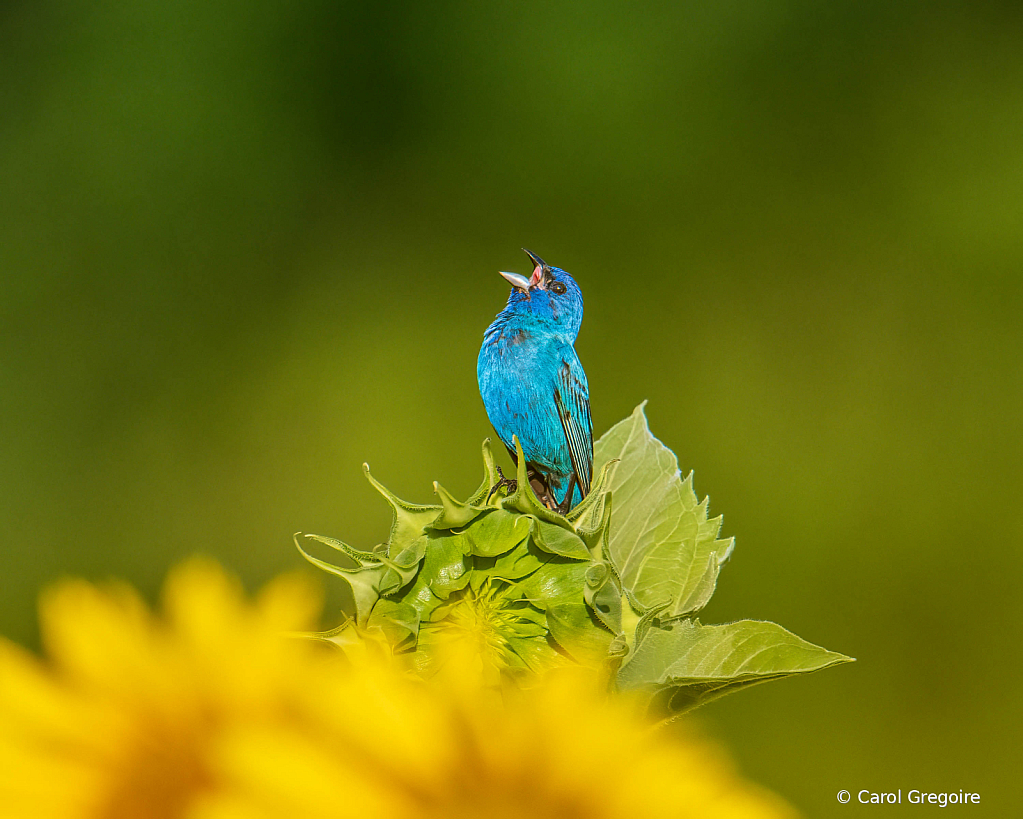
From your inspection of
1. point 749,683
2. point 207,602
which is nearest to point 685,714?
point 749,683

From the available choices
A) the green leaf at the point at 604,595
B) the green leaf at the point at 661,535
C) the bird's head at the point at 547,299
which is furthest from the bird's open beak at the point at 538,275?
the green leaf at the point at 604,595

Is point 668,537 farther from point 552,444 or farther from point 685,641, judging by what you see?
point 552,444

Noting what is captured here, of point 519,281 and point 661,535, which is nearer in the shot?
point 661,535

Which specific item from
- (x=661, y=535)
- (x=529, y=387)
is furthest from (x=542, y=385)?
(x=661, y=535)

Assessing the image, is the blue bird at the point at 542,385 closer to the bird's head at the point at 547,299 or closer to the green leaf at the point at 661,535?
the bird's head at the point at 547,299

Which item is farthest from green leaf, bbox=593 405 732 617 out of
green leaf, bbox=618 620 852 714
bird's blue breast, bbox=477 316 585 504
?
bird's blue breast, bbox=477 316 585 504

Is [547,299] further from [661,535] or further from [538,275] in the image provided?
[661,535]
